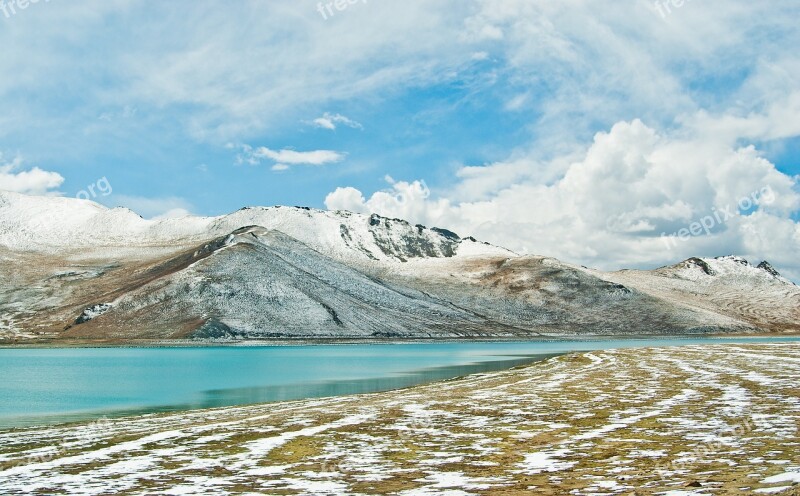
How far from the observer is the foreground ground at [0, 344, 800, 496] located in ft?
53.7

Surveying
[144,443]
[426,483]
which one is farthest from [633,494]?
[144,443]

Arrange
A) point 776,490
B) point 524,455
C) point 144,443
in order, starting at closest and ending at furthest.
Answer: point 776,490, point 524,455, point 144,443

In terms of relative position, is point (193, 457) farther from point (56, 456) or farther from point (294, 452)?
point (56, 456)

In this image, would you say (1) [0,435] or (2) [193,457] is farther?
(1) [0,435]

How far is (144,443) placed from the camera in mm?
25156

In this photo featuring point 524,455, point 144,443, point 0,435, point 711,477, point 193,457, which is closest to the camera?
point 711,477

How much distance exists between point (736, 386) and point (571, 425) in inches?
668

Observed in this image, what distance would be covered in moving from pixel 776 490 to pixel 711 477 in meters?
1.92

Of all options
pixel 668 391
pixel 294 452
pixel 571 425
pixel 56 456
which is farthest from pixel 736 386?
pixel 56 456

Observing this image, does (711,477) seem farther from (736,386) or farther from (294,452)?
(736,386)

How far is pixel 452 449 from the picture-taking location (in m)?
21.6

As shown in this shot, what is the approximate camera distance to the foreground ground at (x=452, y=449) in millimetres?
16375

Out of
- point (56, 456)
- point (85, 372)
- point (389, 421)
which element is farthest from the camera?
point (85, 372)

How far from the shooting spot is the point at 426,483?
16578 mm
